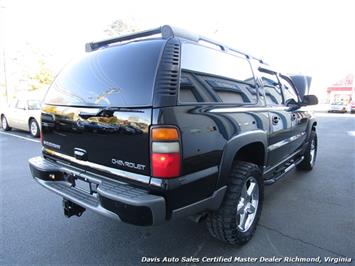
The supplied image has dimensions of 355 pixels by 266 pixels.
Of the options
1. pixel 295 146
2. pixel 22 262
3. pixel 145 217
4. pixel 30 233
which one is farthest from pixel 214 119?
pixel 295 146

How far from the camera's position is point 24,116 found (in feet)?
29.1

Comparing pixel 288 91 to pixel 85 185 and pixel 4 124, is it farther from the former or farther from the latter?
pixel 4 124

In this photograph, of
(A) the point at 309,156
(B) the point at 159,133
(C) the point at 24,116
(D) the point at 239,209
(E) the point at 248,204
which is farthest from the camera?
(C) the point at 24,116

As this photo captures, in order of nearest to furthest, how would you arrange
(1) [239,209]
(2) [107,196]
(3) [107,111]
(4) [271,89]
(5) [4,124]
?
1. (2) [107,196]
2. (3) [107,111]
3. (1) [239,209]
4. (4) [271,89]
5. (5) [4,124]

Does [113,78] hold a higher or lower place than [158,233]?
higher

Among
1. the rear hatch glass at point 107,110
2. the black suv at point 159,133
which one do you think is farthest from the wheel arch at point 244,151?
the rear hatch glass at point 107,110

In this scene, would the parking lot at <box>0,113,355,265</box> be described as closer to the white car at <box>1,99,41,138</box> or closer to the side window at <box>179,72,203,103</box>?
the side window at <box>179,72,203,103</box>

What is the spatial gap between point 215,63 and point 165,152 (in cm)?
104

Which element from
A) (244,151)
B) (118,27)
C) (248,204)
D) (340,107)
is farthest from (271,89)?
(118,27)

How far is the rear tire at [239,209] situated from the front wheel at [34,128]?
7.84m

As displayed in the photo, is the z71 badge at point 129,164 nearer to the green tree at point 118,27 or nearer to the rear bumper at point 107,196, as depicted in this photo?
the rear bumper at point 107,196

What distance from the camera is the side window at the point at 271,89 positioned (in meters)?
3.11

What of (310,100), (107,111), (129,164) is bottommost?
(129,164)

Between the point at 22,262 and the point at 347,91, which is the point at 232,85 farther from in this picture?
the point at 347,91
